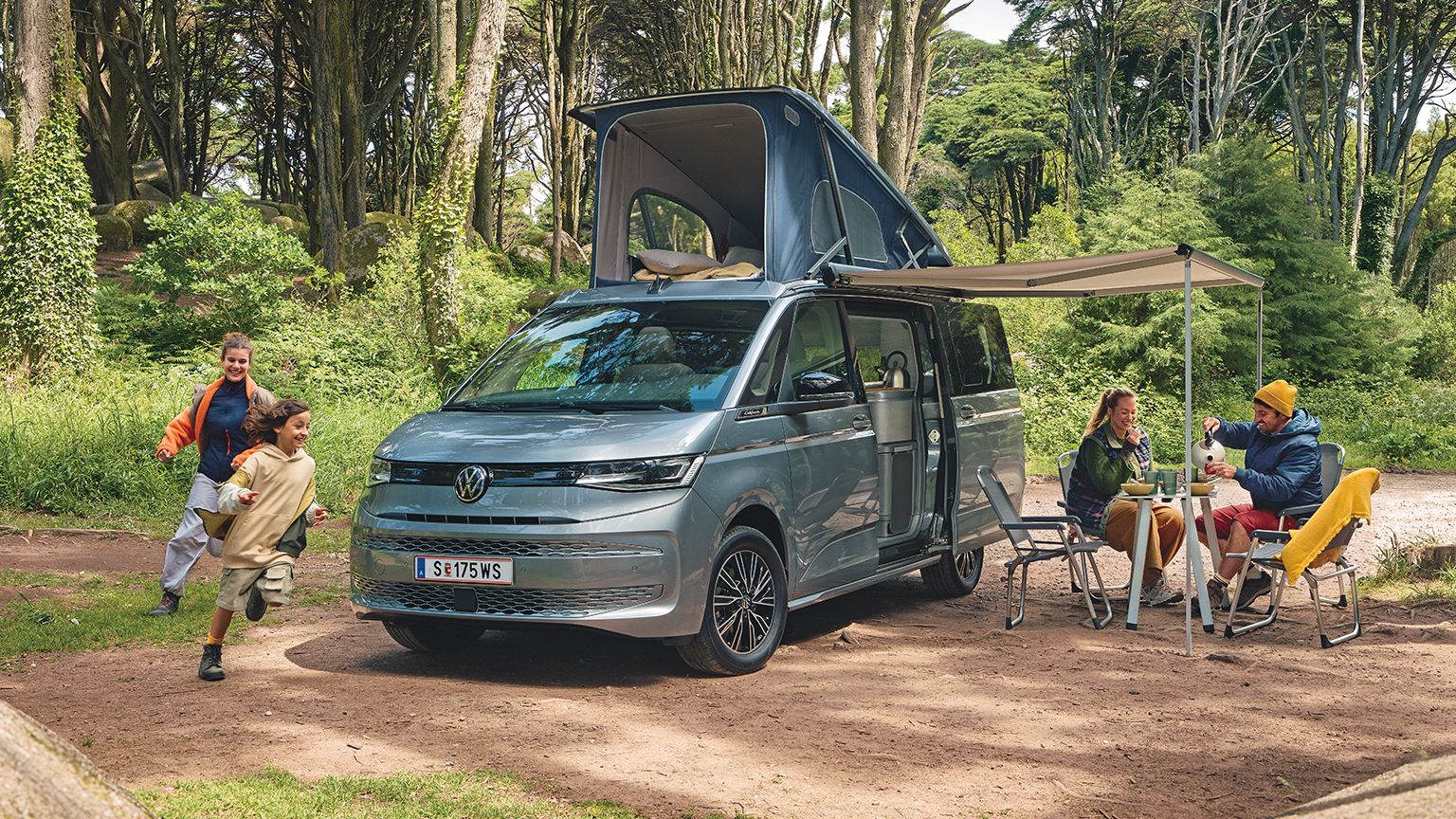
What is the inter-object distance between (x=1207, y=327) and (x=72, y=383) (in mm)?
18374

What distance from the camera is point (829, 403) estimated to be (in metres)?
7.93

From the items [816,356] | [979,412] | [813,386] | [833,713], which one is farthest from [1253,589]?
[833,713]

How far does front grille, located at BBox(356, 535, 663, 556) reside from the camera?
21.1ft

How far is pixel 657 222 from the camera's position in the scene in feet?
33.6

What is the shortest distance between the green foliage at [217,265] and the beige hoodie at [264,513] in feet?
42.4

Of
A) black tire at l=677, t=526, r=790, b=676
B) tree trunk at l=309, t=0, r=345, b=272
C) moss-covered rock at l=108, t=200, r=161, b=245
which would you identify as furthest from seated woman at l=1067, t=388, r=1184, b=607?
moss-covered rock at l=108, t=200, r=161, b=245

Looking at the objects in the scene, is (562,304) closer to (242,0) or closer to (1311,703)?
(1311,703)

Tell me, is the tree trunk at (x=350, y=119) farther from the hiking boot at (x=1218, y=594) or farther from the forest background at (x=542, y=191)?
the hiking boot at (x=1218, y=594)

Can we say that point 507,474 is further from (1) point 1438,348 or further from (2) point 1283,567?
(1) point 1438,348

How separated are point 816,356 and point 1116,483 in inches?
104

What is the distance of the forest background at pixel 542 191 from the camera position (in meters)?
16.8

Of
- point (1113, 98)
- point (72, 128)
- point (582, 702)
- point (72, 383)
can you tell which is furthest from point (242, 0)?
point (582, 702)

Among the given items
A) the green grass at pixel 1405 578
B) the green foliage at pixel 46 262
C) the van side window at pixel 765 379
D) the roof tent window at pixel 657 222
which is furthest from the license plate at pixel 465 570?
the green foliage at pixel 46 262

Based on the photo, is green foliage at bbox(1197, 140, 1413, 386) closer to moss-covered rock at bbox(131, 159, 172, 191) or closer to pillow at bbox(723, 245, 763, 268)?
pillow at bbox(723, 245, 763, 268)
